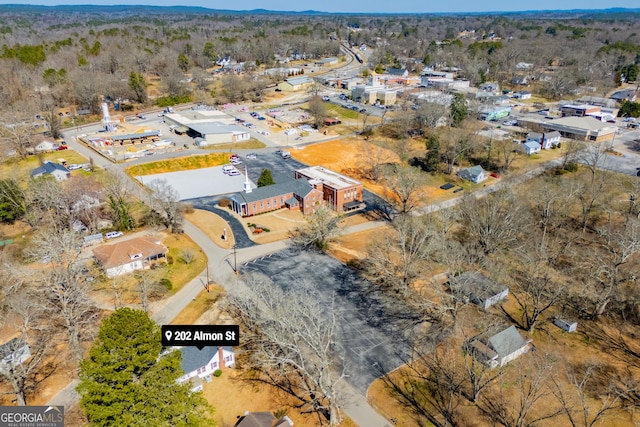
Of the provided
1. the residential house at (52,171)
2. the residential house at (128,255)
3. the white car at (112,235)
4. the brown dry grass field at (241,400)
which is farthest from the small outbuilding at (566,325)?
the residential house at (52,171)

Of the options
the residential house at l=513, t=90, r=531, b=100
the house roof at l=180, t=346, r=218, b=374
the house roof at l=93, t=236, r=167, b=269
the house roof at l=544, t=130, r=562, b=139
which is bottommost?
the house roof at l=180, t=346, r=218, b=374

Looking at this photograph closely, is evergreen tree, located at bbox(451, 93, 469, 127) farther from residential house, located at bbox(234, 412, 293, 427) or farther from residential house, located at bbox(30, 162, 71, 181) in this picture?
residential house, located at bbox(234, 412, 293, 427)

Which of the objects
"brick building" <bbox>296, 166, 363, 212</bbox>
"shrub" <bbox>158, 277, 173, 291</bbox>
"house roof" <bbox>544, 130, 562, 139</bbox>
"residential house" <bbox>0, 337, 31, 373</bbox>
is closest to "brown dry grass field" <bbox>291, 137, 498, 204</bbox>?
"brick building" <bbox>296, 166, 363, 212</bbox>

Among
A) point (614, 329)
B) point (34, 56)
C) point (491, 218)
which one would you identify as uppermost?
point (34, 56)

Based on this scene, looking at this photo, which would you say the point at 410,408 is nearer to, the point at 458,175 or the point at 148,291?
the point at 148,291

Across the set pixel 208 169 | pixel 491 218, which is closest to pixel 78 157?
pixel 208 169

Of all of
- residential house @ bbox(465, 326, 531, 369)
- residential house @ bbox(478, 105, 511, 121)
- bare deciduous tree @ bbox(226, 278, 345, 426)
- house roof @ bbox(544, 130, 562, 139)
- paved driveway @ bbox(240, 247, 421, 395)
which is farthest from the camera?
residential house @ bbox(478, 105, 511, 121)
